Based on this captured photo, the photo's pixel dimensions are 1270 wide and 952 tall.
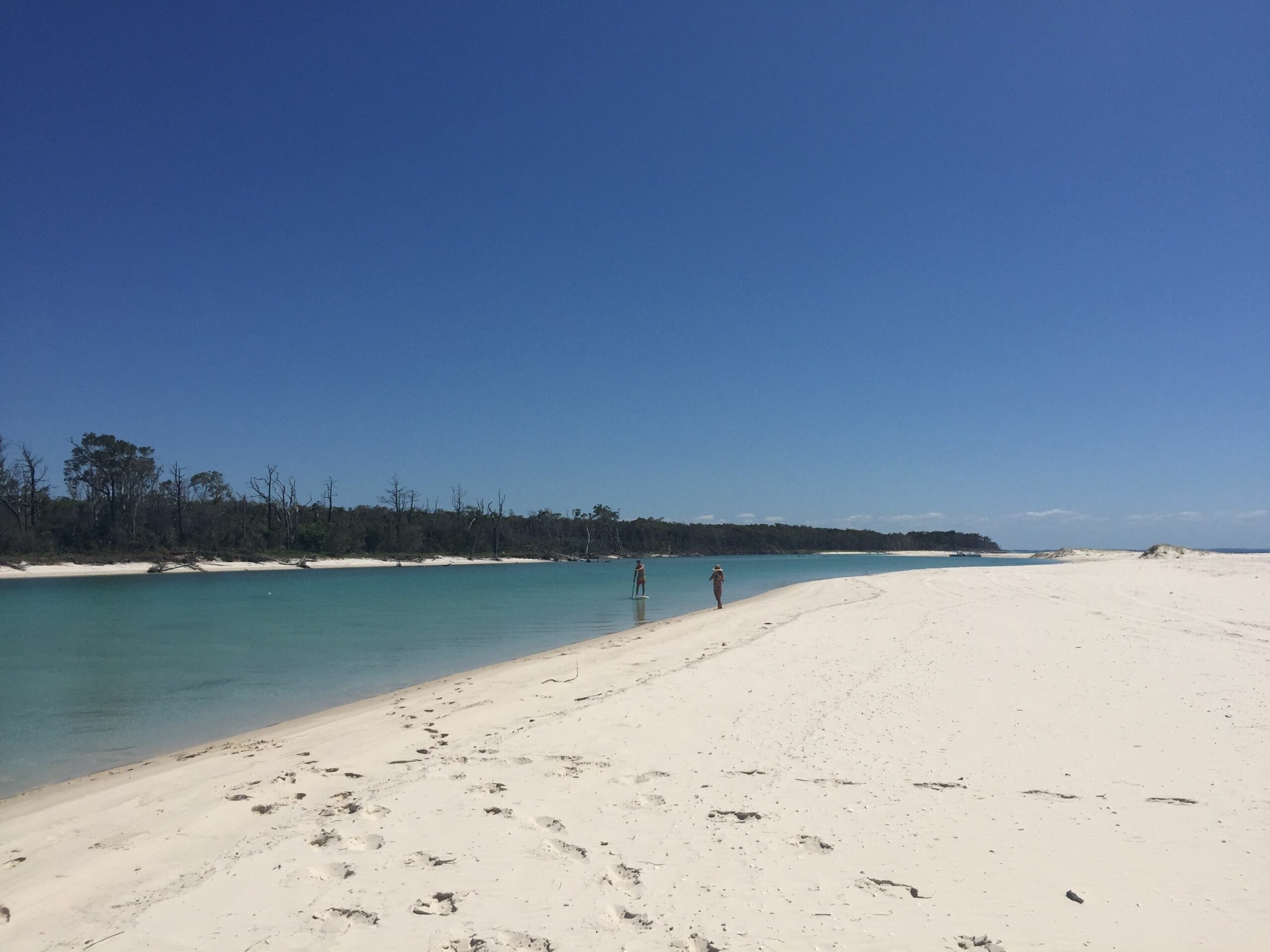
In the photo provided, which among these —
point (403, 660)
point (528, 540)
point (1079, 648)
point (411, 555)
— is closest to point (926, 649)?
point (1079, 648)

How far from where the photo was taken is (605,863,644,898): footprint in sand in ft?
12.1

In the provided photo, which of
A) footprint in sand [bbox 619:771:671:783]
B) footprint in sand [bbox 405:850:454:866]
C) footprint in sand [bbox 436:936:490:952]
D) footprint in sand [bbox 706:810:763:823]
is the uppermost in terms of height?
footprint in sand [bbox 706:810:763:823]

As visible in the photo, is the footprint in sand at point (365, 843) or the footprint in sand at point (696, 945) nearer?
the footprint in sand at point (696, 945)

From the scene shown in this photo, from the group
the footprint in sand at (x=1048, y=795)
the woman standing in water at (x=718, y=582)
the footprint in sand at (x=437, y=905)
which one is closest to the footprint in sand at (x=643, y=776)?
the footprint in sand at (x=437, y=905)

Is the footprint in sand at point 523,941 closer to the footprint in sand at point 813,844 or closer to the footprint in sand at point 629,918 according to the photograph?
the footprint in sand at point 629,918

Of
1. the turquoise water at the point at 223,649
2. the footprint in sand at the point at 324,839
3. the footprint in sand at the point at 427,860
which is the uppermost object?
the footprint in sand at the point at 427,860

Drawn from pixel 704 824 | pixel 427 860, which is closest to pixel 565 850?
pixel 427 860

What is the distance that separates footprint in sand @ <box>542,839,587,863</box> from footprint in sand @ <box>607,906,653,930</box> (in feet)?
1.96

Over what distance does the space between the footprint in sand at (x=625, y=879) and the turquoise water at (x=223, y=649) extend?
6.44m

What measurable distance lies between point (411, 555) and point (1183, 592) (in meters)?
78.0

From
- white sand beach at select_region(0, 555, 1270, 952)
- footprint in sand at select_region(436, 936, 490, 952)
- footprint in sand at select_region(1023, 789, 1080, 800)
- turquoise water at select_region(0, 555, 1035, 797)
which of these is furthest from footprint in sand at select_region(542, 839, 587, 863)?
turquoise water at select_region(0, 555, 1035, 797)

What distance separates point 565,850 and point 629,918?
A: 0.91 metres

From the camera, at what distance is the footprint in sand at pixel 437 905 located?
3.53 metres

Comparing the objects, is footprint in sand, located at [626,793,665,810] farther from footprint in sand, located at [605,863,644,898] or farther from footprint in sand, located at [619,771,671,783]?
footprint in sand, located at [605,863,644,898]
